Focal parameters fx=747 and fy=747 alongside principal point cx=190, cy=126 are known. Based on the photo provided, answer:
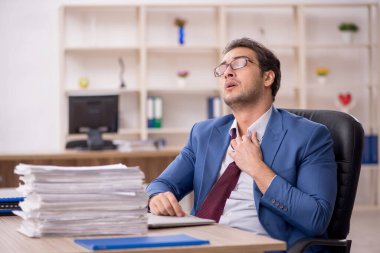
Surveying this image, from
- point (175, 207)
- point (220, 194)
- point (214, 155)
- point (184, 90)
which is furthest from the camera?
point (184, 90)

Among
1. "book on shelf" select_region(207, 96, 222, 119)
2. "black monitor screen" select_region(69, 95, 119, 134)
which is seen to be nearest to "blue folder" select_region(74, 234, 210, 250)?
"black monitor screen" select_region(69, 95, 119, 134)

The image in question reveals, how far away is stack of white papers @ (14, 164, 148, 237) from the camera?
1.79m

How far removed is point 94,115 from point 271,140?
13.0 ft

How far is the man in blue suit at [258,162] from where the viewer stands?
2350 millimetres

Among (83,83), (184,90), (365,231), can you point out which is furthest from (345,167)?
(83,83)

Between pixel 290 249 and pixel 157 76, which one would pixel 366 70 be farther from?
pixel 290 249

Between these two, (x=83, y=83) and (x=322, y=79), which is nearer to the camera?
(x=83, y=83)

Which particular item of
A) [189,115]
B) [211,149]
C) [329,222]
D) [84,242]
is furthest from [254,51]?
[189,115]

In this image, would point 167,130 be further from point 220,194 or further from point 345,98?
point 220,194

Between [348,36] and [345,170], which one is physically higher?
[348,36]

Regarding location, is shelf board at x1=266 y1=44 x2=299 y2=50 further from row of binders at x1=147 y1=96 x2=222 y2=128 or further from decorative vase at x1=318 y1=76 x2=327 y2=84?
row of binders at x1=147 y1=96 x2=222 y2=128

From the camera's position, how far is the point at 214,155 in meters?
2.69

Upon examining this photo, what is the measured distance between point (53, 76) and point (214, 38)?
186 centimetres

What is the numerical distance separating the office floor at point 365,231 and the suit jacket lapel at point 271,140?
3136 millimetres
